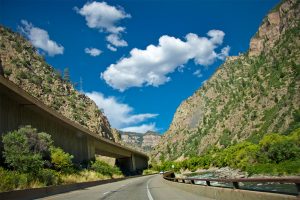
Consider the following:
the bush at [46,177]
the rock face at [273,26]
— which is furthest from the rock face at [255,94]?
the bush at [46,177]

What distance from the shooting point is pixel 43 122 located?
36969 mm

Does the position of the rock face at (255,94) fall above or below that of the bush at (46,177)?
above

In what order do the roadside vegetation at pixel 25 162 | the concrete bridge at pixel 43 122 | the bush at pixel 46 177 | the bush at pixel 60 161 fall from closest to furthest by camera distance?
1. the roadside vegetation at pixel 25 162
2. the bush at pixel 46 177
3. the concrete bridge at pixel 43 122
4. the bush at pixel 60 161

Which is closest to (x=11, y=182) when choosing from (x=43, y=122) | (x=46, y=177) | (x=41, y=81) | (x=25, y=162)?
(x=25, y=162)

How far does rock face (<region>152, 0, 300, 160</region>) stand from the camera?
111 m

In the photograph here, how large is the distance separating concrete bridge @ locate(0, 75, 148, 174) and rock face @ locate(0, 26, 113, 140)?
69.9ft

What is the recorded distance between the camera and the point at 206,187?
15.8m

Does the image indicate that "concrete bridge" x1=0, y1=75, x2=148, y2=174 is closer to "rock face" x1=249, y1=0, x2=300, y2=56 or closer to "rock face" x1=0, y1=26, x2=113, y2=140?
"rock face" x1=0, y1=26, x2=113, y2=140

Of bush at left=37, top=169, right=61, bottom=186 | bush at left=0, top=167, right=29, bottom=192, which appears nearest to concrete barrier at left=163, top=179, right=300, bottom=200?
bush at left=0, top=167, right=29, bottom=192

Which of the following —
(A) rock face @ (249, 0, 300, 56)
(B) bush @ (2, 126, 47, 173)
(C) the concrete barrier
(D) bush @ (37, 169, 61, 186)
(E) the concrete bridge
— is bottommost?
(C) the concrete barrier

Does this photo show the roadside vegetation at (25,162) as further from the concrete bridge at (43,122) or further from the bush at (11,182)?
the concrete bridge at (43,122)

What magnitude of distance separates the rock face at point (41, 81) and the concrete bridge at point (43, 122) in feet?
69.9

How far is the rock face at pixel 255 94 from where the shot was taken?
111 metres

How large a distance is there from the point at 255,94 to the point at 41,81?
252 ft
